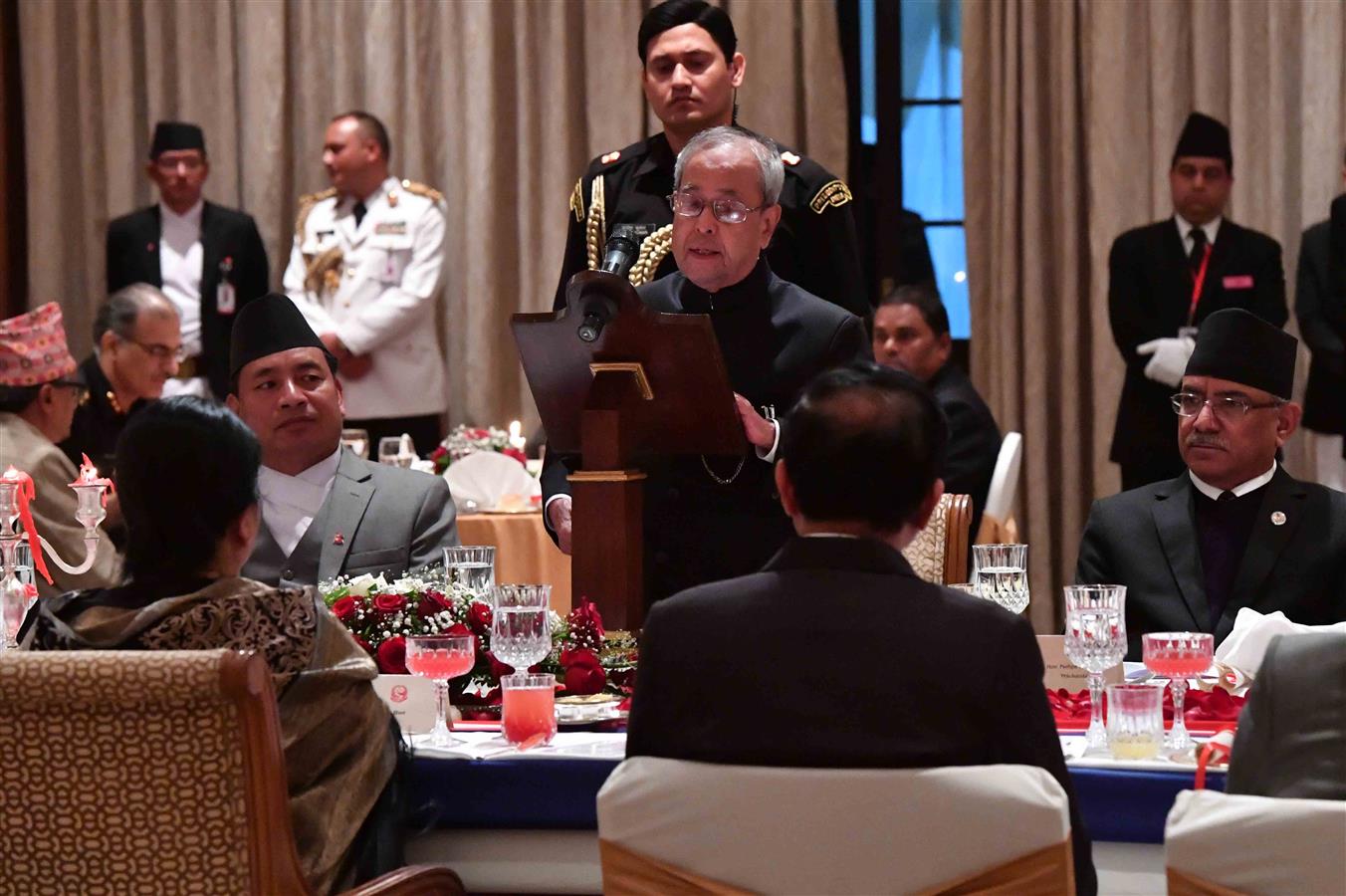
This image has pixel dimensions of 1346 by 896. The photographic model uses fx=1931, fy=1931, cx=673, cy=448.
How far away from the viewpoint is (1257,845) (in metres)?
1.97

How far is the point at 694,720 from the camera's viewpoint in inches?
86.1

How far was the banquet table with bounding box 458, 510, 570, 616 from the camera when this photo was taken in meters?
5.96

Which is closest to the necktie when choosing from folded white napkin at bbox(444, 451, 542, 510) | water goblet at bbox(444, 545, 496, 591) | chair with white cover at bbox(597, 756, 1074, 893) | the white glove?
the white glove

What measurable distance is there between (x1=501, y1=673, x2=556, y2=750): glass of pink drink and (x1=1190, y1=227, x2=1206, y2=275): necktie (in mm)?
5111

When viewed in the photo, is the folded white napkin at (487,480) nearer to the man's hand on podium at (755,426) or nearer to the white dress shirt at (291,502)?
the white dress shirt at (291,502)

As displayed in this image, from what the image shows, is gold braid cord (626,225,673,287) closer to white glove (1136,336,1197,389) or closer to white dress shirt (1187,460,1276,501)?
white dress shirt (1187,460,1276,501)

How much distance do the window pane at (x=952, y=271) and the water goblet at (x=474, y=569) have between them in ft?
17.4

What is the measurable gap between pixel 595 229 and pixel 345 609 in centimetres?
165

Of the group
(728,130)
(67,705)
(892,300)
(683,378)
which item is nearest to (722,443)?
(683,378)

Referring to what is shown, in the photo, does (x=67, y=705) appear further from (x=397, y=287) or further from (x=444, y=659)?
(x=397, y=287)

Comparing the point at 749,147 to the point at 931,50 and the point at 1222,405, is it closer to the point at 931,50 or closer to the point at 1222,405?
the point at 1222,405

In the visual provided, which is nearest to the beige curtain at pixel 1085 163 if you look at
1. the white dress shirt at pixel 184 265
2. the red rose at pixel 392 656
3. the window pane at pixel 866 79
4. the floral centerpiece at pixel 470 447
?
the window pane at pixel 866 79

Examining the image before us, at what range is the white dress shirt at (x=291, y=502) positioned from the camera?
12.4ft

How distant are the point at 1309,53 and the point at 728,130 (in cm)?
501
